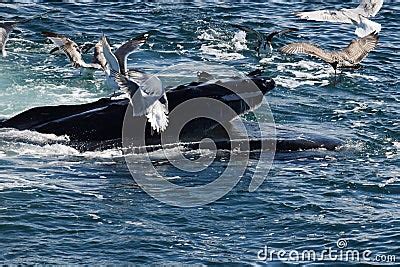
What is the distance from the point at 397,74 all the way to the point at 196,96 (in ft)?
29.3

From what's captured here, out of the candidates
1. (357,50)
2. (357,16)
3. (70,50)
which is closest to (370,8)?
(357,16)

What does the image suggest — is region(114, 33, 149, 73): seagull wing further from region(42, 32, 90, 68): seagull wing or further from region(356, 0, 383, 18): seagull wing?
region(356, 0, 383, 18): seagull wing

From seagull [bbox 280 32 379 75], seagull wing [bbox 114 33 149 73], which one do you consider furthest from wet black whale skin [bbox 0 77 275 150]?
seagull [bbox 280 32 379 75]

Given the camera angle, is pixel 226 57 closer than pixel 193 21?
Yes

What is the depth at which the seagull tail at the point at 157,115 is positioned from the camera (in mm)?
14683

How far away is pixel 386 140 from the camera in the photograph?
17.0m

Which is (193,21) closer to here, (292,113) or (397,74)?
(397,74)

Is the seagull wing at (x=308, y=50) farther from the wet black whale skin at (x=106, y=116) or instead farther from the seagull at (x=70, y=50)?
the wet black whale skin at (x=106, y=116)

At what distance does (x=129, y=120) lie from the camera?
15.1 meters

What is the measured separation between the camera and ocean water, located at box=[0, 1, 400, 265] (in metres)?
11.8

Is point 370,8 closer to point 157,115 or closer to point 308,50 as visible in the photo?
point 308,50

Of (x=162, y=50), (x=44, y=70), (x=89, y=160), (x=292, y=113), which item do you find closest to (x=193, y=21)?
(x=162, y=50)

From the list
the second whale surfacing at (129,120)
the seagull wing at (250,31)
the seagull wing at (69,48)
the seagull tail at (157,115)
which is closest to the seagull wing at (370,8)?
the seagull wing at (250,31)

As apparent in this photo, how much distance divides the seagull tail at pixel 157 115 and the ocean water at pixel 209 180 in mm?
696
